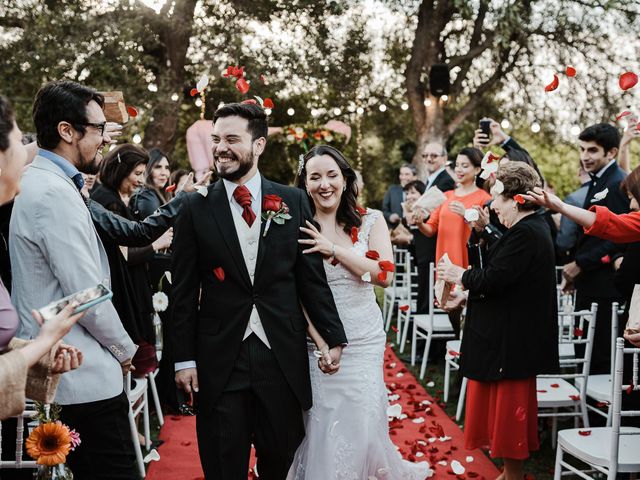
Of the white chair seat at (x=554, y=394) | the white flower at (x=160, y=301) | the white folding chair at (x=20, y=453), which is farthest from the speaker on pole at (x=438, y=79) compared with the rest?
the white folding chair at (x=20, y=453)

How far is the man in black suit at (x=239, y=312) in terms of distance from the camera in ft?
8.89

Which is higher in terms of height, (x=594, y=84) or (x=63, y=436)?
(x=594, y=84)

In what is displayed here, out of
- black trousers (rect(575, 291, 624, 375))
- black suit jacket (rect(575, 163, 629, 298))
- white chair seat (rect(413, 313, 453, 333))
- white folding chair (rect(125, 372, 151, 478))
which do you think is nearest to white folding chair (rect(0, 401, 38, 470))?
white folding chair (rect(125, 372, 151, 478))

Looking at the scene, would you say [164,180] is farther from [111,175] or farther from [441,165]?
[441,165]

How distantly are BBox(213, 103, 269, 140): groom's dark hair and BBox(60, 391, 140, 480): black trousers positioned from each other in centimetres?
129

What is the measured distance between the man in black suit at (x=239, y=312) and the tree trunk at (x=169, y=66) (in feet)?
29.7

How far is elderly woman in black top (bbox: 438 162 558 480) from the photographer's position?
3.62m

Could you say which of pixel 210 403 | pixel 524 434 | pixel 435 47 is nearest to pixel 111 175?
pixel 210 403

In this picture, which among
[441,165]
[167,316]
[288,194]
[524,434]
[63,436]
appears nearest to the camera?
[63,436]

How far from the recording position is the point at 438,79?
13352 mm

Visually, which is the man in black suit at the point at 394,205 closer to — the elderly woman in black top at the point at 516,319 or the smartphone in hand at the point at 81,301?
the elderly woman in black top at the point at 516,319

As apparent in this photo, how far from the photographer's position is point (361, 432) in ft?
10.8

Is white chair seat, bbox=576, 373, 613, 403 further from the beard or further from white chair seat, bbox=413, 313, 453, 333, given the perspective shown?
the beard

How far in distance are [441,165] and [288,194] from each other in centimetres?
510
